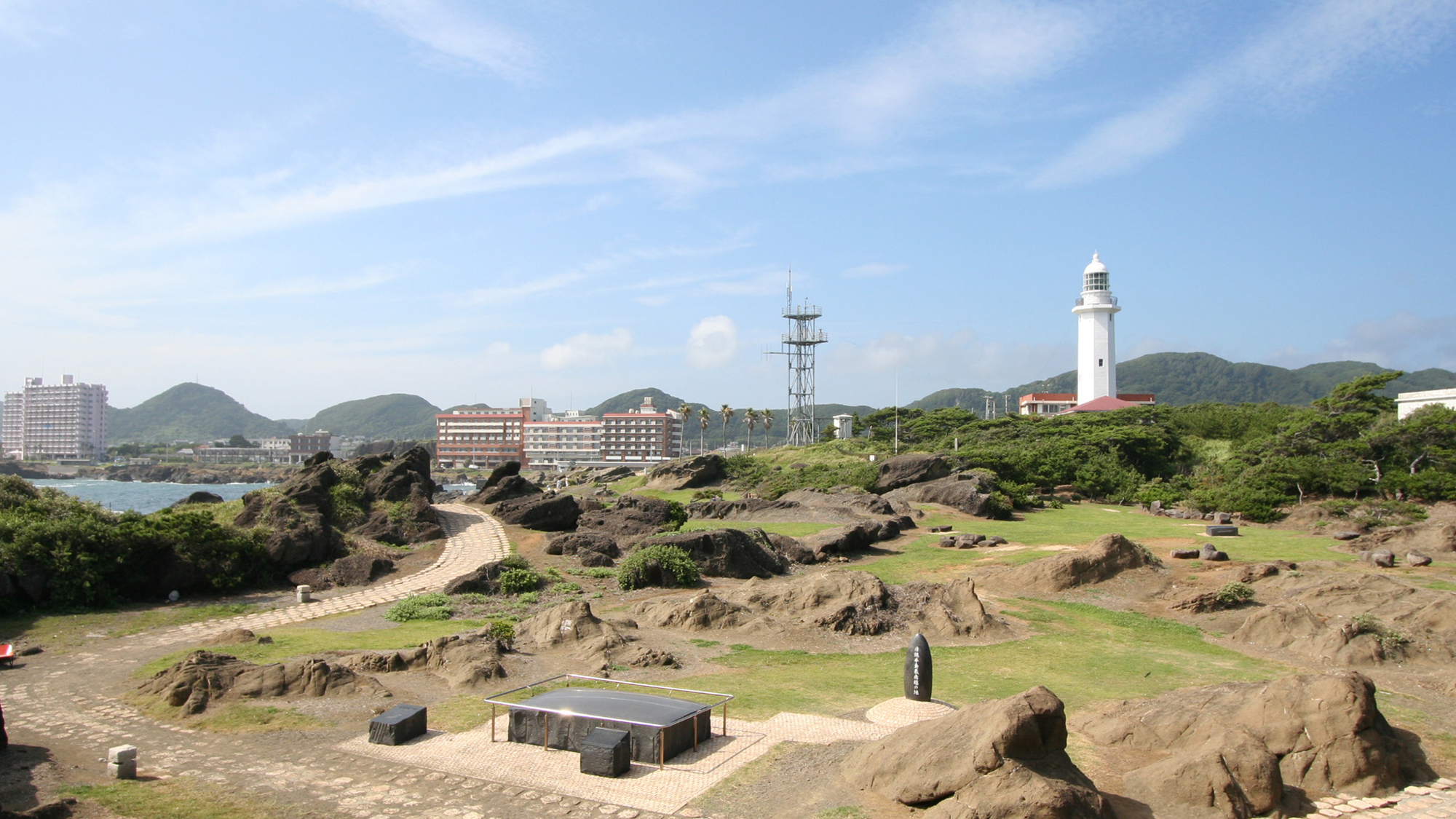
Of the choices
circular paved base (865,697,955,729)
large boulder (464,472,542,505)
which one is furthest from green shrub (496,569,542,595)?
large boulder (464,472,542,505)

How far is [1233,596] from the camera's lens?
19453 millimetres

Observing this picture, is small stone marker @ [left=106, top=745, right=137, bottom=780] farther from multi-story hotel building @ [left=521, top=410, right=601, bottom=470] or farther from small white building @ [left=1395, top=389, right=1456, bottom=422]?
multi-story hotel building @ [left=521, top=410, right=601, bottom=470]

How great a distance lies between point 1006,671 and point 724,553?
11426 millimetres

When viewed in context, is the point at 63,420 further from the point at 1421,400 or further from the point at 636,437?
the point at 1421,400

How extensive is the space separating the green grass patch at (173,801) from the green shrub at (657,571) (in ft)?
46.4

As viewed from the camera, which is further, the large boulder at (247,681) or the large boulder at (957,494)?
the large boulder at (957,494)

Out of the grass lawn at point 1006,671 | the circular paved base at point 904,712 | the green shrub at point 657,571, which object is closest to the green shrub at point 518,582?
the green shrub at point 657,571

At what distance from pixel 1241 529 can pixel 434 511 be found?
103 feet

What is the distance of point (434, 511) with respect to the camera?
1287 inches

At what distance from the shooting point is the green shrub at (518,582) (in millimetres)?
22641

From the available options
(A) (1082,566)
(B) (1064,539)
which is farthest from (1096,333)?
(A) (1082,566)

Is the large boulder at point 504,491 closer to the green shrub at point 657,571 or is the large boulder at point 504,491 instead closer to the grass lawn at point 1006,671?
the green shrub at point 657,571

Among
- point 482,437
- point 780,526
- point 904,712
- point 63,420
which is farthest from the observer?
point 63,420

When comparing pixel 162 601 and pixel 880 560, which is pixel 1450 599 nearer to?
pixel 880 560
